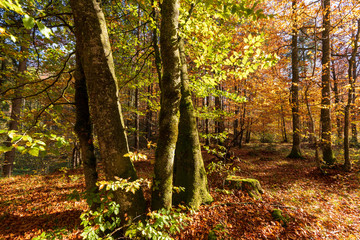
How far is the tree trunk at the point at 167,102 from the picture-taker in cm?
284

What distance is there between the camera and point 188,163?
428 cm

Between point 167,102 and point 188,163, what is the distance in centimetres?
211

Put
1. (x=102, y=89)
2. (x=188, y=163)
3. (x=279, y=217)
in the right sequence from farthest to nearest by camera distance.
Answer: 1. (x=188, y=163)
2. (x=279, y=217)
3. (x=102, y=89)

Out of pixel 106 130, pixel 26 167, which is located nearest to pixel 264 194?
pixel 106 130

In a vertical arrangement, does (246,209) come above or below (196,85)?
below

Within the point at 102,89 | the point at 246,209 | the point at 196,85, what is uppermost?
the point at 196,85

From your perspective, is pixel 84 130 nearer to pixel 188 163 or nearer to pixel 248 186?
pixel 188 163

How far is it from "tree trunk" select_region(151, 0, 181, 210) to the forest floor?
1.37 meters

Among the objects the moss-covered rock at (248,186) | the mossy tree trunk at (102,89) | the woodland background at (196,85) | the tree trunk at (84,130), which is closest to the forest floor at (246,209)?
the woodland background at (196,85)

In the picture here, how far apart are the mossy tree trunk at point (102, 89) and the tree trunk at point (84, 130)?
98 cm

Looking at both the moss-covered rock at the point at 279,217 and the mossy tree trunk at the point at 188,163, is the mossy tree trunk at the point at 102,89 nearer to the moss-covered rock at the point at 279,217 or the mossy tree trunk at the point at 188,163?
the mossy tree trunk at the point at 188,163

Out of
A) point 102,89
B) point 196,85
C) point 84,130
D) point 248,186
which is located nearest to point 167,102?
point 102,89

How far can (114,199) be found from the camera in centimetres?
285

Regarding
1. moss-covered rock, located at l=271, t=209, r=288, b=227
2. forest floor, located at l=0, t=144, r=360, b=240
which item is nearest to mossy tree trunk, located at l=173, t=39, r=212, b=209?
forest floor, located at l=0, t=144, r=360, b=240
